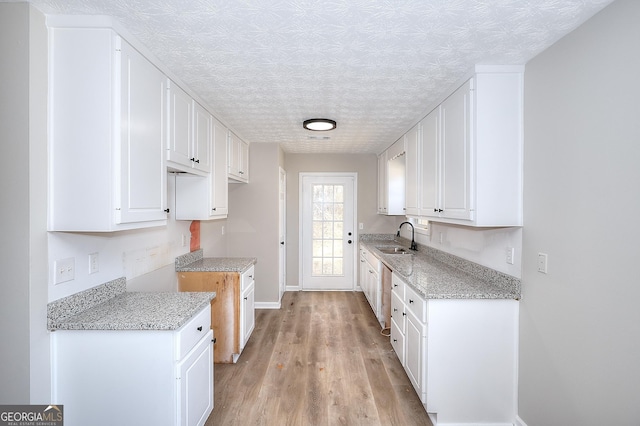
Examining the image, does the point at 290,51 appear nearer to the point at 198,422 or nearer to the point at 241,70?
the point at 241,70

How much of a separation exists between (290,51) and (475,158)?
4.47ft

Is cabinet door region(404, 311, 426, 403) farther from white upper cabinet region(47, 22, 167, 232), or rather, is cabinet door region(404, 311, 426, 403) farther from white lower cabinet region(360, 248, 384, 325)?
white upper cabinet region(47, 22, 167, 232)

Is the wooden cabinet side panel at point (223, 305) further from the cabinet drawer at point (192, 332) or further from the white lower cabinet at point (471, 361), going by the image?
the white lower cabinet at point (471, 361)

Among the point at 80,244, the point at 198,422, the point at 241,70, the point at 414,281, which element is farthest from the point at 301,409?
the point at 241,70

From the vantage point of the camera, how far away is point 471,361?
6.95ft

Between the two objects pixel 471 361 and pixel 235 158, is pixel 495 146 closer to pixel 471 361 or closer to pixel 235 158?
pixel 471 361

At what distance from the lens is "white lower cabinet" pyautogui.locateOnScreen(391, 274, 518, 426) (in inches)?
83.0

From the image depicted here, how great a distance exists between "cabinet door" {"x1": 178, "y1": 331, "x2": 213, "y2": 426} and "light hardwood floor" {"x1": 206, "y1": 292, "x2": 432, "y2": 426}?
30 centimetres

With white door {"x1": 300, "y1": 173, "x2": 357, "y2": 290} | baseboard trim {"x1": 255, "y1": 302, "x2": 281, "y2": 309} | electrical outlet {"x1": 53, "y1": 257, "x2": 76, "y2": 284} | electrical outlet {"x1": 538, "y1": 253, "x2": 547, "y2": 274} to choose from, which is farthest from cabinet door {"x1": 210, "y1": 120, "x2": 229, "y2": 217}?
electrical outlet {"x1": 538, "y1": 253, "x2": 547, "y2": 274}

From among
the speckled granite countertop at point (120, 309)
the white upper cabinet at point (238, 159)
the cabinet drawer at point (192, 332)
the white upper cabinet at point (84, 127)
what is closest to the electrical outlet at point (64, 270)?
the speckled granite countertop at point (120, 309)

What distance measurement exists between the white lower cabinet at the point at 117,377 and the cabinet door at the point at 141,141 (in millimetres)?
653

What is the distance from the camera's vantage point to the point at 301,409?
234 cm

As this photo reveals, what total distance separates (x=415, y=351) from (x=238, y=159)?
292cm

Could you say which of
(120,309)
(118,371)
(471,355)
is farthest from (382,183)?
(118,371)
